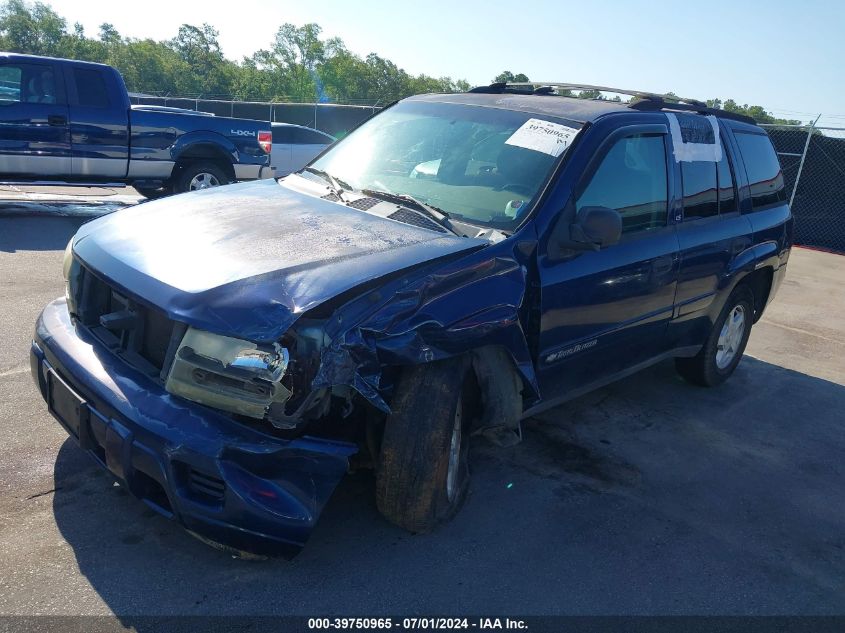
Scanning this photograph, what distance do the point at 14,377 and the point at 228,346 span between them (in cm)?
252

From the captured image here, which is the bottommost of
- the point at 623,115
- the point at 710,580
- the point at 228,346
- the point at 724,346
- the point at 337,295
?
the point at 710,580

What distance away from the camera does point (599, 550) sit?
3.36 m

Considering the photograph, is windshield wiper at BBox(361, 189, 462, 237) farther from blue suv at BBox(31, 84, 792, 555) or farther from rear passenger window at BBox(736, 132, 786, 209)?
rear passenger window at BBox(736, 132, 786, 209)

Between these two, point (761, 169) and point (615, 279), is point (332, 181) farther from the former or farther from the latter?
point (761, 169)

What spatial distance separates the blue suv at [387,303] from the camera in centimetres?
263

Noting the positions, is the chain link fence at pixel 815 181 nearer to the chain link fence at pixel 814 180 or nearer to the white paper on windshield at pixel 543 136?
the chain link fence at pixel 814 180

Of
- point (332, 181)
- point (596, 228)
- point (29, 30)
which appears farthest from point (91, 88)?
point (29, 30)

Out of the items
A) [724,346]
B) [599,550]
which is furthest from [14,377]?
[724,346]

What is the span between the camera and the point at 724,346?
5613 millimetres

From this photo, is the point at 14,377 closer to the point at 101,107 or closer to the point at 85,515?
the point at 85,515

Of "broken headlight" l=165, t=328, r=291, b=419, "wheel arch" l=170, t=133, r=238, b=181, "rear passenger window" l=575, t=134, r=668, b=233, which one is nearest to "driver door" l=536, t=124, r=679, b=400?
"rear passenger window" l=575, t=134, r=668, b=233

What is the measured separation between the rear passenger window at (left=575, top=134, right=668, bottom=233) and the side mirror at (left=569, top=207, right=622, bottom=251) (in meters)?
0.20

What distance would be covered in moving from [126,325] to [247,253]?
58 cm

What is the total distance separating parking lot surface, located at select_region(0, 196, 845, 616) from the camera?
282cm
